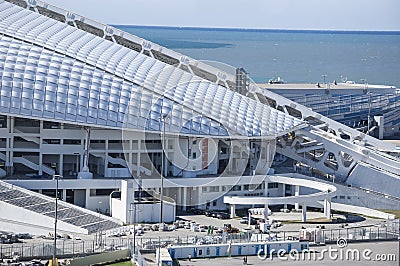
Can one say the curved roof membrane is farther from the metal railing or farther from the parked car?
the metal railing

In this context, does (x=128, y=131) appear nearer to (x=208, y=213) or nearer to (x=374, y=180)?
(x=208, y=213)

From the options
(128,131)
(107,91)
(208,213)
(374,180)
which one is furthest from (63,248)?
(374,180)

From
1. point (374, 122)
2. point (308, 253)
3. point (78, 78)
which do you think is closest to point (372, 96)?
point (374, 122)

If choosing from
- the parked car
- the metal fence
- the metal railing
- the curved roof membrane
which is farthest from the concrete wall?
the metal fence

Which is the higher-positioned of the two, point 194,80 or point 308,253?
point 194,80

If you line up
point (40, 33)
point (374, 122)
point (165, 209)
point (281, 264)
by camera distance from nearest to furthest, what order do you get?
point (281, 264), point (165, 209), point (40, 33), point (374, 122)

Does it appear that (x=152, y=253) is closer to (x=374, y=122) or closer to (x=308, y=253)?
(x=308, y=253)

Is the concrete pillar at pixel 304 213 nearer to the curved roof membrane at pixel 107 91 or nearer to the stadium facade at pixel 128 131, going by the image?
the stadium facade at pixel 128 131

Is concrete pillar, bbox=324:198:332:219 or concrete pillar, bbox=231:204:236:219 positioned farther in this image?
concrete pillar, bbox=324:198:332:219
